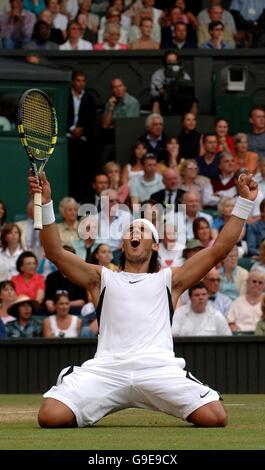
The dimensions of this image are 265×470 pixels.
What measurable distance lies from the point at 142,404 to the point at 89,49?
44.1 ft

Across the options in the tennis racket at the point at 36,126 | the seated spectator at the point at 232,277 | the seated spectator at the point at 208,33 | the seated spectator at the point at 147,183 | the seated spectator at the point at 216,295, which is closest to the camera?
the tennis racket at the point at 36,126

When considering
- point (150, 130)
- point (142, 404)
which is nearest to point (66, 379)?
point (142, 404)

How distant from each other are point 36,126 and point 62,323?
258 inches

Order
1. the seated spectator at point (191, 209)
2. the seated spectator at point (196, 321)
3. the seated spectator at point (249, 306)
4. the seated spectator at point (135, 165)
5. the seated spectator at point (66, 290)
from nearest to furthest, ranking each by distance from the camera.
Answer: the seated spectator at point (196, 321), the seated spectator at point (249, 306), the seated spectator at point (66, 290), the seated spectator at point (191, 209), the seated spectator at point (135, 165)

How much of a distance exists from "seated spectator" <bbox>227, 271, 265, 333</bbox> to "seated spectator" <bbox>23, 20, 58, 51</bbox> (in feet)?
23.5

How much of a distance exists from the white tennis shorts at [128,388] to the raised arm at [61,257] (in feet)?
1.97

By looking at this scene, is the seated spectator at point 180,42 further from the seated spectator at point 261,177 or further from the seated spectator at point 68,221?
the seated spectator at point 68,221

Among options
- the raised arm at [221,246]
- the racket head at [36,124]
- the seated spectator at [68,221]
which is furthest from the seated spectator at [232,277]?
the raised arm at [221,246]

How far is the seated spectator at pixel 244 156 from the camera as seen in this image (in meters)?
21.1

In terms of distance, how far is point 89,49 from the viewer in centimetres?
2353

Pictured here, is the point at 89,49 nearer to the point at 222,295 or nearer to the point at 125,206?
the point at 125,206

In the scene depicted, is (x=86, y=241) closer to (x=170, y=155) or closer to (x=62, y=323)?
(x=62, y=323)

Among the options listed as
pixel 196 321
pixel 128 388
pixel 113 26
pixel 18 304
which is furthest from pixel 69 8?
pixel 128 388

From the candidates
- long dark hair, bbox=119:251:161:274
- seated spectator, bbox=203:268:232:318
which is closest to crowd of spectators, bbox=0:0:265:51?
seated spectator, bbox=203:268:232:318
